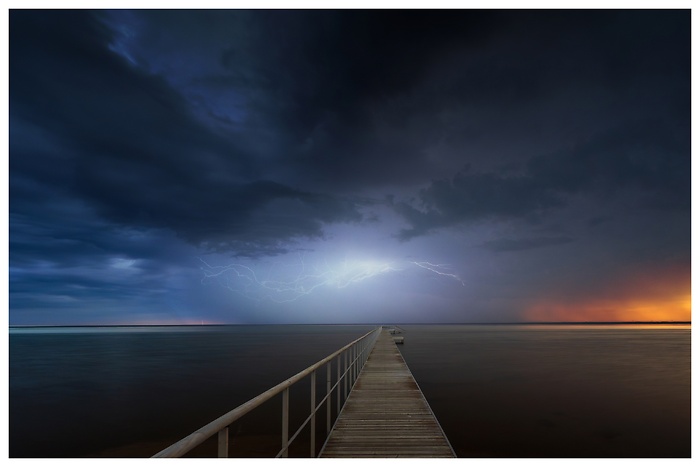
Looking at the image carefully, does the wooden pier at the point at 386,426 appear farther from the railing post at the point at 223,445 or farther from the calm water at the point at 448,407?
the railing post at the point at 223,445

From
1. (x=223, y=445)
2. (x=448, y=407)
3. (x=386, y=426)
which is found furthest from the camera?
(x=448, y=407)

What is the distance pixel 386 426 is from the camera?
7.33 meters

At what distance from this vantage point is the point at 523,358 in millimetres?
35062

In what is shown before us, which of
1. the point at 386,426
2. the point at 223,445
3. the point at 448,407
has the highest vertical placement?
the point at 223,445

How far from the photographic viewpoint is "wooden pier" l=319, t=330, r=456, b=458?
239 inches

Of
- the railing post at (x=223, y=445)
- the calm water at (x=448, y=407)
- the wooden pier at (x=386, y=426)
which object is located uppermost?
the railing post at (x=223, y=445)

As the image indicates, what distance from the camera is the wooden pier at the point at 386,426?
6078 mm

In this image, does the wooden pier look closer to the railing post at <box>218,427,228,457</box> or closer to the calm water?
the calm water

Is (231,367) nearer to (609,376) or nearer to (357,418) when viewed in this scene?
(609,376)

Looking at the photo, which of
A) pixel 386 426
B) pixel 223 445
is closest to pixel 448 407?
pixel 386 426

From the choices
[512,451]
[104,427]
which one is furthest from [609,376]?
[104,427]

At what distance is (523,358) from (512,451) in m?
25.9

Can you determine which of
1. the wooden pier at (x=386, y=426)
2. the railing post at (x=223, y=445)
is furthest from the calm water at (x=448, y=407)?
the railing post at (x=223, y=445)

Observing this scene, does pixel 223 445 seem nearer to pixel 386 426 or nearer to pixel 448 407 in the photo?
pixel 386 426
